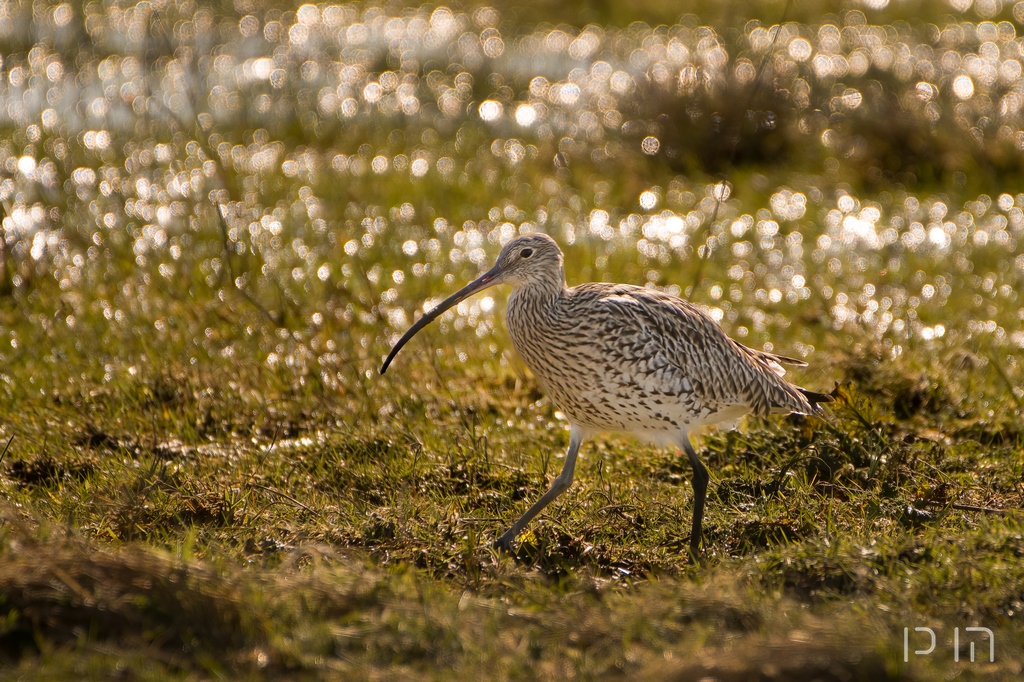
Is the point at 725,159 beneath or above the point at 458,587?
above

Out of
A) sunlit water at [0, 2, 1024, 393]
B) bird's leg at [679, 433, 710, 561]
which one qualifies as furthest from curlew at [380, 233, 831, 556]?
sunlit water at [0, 2, 1024, 393]

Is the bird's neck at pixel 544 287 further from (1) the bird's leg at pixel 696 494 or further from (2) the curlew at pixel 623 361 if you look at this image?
(1) the bird's leg at pixel 696 494

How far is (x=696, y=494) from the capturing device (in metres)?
4.81

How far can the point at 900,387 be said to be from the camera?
6016mm

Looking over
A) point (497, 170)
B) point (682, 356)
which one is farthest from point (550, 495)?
point (497, 170)

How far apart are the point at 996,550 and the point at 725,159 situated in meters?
6.27

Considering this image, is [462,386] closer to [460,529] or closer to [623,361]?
[460,529]

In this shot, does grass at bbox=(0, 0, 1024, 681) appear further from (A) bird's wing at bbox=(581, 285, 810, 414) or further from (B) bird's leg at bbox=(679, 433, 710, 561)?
(A) bird's wing at bbox=(581, 285, 810, 414)

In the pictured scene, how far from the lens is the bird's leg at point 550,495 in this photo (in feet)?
15.6

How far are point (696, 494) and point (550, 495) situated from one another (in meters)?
0.65

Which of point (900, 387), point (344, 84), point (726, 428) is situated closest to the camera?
point (726, 428)

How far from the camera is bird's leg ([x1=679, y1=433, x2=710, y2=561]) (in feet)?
15.4

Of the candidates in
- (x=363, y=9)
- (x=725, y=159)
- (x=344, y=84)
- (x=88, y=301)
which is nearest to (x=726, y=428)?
(x=88, y=301)

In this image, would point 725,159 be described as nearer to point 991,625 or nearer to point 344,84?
point 344,84
